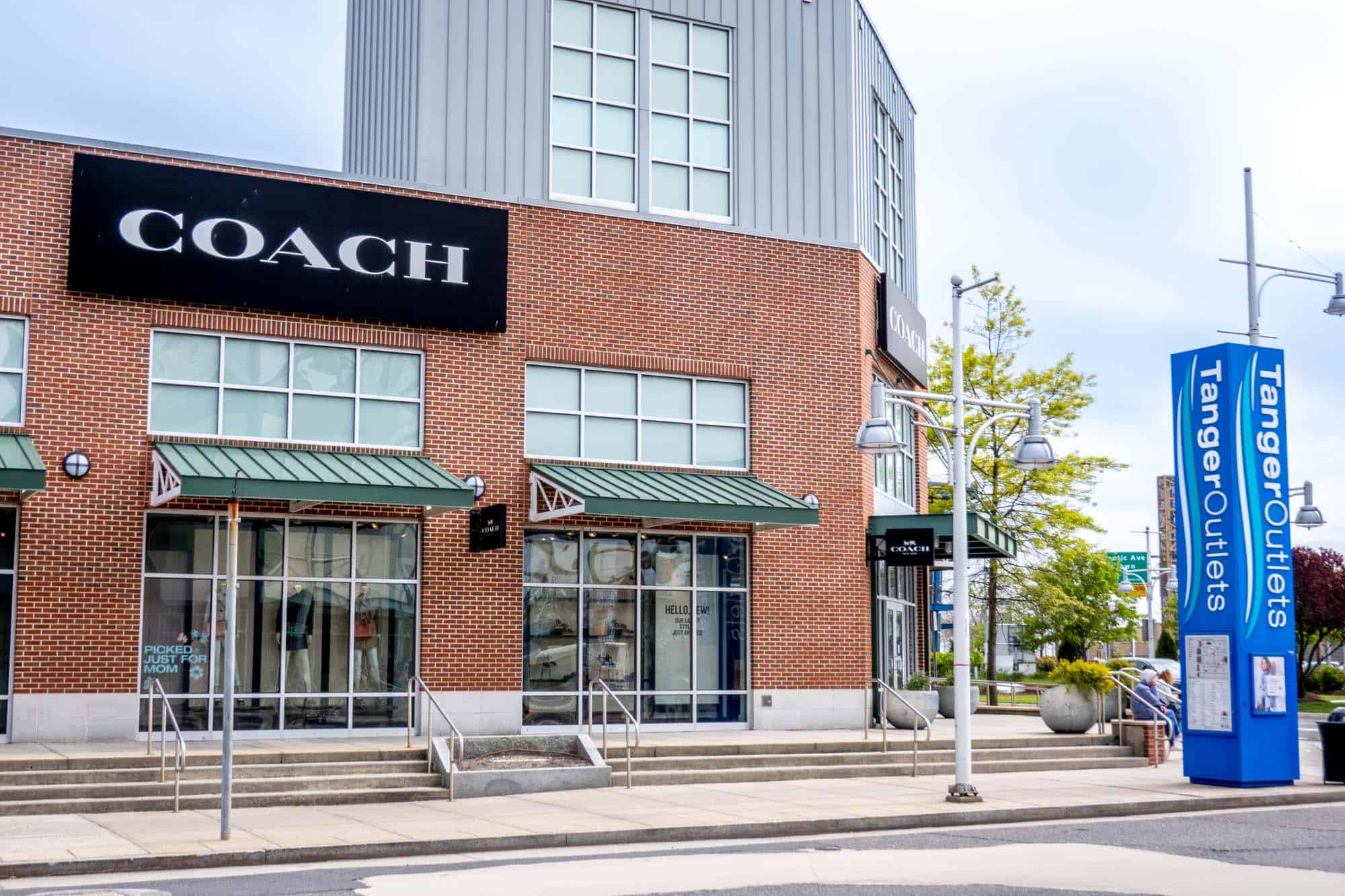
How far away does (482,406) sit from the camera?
21.8 metres

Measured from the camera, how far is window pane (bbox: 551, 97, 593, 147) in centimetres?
2345

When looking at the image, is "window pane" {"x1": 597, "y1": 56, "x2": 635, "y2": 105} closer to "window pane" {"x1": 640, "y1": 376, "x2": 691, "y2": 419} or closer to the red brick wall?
the red brick wall

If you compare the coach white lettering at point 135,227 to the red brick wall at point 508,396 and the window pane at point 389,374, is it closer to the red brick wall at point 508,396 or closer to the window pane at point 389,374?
the red brick wall at point 508,396

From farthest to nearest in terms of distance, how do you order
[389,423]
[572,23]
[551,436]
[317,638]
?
[572,23] < [551,436] < [389,423] < [317,638]

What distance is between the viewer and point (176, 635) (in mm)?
19656

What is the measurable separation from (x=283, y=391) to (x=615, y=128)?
23.7ft

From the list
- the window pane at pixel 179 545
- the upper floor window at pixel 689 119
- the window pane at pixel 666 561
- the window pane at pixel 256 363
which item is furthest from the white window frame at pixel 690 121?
the window pane at pixel 179 545

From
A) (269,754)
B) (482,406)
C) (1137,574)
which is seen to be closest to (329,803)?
(269,754)

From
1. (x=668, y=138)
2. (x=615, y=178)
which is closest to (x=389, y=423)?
(x=615, y=178)

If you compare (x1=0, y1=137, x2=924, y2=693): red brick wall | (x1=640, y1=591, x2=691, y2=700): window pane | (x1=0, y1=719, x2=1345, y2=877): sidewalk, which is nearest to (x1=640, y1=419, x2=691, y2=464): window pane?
(x1=0, y1=137, x2=924, y2=693): red brick wall

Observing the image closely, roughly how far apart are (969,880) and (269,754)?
9.22m

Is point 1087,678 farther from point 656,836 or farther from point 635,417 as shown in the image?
point 656,836

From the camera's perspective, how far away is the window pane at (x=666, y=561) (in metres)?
22.9

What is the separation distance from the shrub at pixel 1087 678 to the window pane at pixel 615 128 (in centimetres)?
1105
